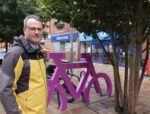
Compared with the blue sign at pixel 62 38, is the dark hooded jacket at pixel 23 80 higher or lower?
lower

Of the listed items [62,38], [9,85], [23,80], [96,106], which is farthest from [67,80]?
[62,38]

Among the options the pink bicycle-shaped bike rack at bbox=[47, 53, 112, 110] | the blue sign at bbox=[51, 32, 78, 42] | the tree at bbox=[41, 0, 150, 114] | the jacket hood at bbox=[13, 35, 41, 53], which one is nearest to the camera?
the jacket hood at bbox=[13, 35, 41, 53]

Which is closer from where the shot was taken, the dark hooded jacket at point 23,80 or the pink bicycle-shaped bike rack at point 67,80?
the dark hooded jacket at point 23,80

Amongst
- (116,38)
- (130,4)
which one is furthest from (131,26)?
(116,38)

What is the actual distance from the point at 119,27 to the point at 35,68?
10.2ft

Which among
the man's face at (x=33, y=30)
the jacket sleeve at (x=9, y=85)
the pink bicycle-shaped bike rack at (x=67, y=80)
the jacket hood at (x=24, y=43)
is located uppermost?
the man's face at (x=33, y=30)

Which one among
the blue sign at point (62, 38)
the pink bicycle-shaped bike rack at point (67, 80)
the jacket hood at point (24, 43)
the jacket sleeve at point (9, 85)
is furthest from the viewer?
the blue sign at point (62, 38)

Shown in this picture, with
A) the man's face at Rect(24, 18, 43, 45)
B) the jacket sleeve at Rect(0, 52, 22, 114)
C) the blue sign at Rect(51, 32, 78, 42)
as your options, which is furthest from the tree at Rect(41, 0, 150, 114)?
the blue sign at Rect(51, 32, 78, 42)

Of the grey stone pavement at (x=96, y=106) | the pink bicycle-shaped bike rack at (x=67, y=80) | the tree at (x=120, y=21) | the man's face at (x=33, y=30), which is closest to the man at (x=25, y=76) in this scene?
the man's face at (x=33, y=30)

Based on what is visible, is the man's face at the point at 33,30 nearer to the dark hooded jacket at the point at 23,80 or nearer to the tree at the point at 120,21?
the dark hooded jacket at the point at 23,80

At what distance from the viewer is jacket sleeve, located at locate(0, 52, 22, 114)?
1.93m

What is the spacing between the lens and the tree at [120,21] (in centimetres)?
397

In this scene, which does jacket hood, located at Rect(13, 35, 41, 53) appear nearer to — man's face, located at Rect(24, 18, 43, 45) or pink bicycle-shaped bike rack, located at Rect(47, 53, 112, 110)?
man's face, located at Rect(24, 18, 43, 45)

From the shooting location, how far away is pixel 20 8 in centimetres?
1254
